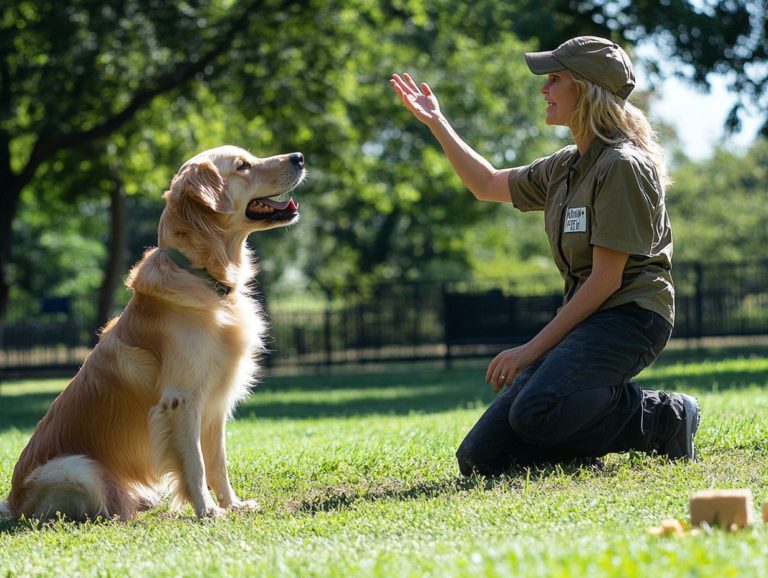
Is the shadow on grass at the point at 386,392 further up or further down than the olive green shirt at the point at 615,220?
further down

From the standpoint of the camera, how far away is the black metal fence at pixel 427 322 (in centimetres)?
2116

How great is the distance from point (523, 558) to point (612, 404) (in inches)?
86.4

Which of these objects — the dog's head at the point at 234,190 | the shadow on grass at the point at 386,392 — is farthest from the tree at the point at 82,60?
the dog's head at the point at 234,190

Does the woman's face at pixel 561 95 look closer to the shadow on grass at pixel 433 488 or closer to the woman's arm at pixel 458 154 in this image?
the woman's arm at pixel 458 154

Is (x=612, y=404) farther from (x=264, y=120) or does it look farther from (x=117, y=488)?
(x=264, y=120)

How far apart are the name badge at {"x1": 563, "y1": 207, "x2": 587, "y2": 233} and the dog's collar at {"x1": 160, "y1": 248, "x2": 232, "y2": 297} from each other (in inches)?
71.6

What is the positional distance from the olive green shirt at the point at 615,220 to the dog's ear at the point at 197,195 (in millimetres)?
1794

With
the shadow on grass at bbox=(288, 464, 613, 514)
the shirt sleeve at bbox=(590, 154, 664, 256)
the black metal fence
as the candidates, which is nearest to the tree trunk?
the black metal fence

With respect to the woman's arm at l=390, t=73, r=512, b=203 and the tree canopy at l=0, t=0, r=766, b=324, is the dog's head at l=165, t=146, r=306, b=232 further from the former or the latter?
the tree canopy at l=0, t=0, r=766, b=324

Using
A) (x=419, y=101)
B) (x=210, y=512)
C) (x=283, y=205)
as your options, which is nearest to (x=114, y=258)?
(x=419, y=101)

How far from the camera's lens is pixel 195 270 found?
17.2ft

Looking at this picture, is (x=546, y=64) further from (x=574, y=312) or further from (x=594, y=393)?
(x=594, y=393)

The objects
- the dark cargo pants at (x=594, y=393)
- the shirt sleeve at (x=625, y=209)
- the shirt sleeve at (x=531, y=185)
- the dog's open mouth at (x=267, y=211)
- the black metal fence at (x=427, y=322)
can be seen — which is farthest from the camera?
the black metal fence at (x=427, y=322)

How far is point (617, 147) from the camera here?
205 inches
